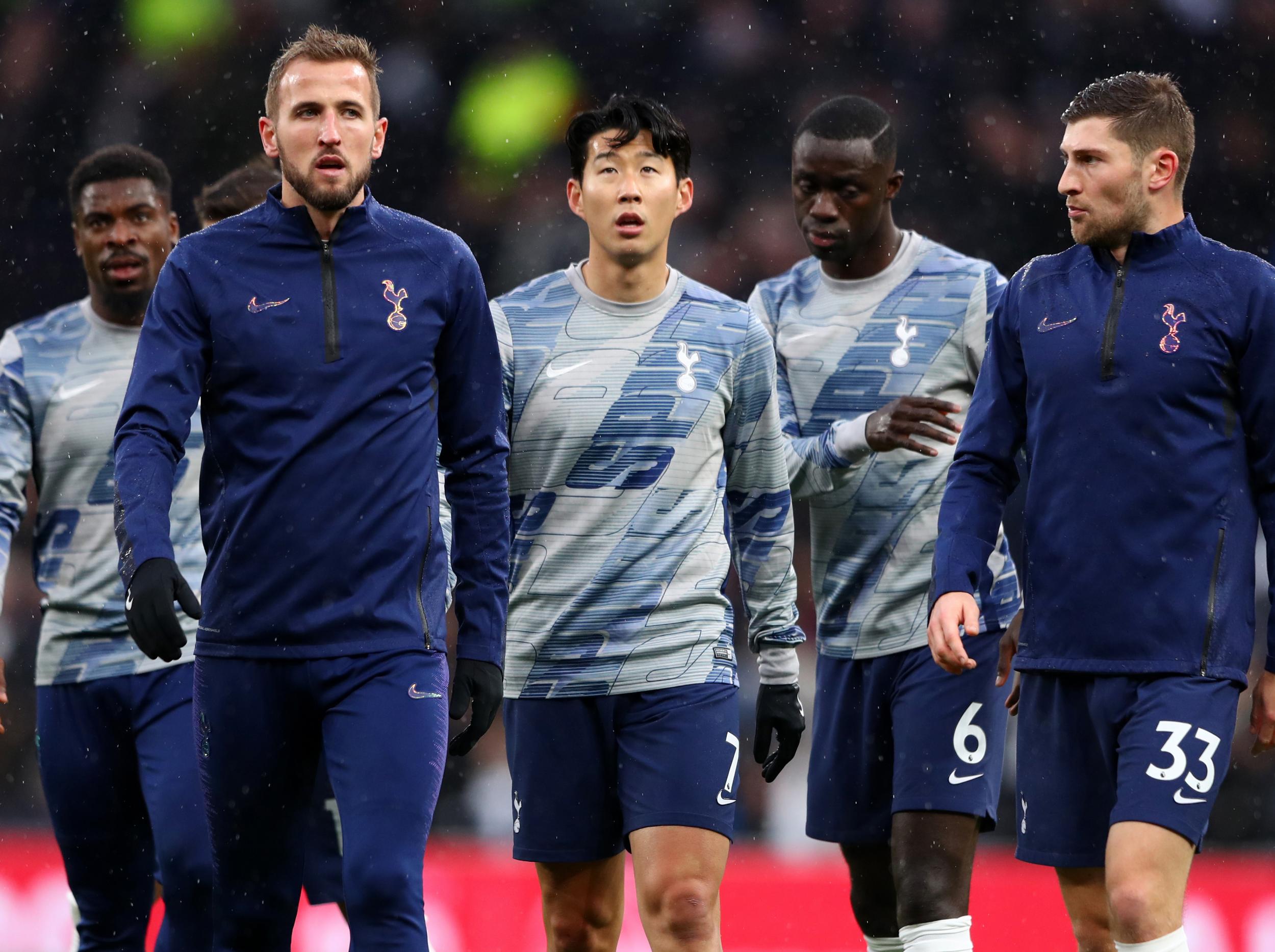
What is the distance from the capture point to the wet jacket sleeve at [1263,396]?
4137 millimetres

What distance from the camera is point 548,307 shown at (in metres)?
4.91

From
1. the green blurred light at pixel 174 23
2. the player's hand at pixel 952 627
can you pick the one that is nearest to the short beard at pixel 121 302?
the player's hand at pixel 952 627

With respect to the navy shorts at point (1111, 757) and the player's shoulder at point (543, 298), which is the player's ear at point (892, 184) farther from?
the navy shorts at point (1111, 757)

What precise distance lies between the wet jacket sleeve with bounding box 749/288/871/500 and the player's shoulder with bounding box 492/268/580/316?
1.67 ft

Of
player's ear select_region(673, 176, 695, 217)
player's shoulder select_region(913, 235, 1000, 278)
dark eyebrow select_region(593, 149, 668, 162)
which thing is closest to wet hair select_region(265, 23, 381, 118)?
dark eyebrow select_region(593, 149, 668, 162)

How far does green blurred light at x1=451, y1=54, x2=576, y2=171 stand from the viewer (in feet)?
38.6

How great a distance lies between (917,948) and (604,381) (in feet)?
5.34

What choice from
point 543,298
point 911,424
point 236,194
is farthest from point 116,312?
point 911,424

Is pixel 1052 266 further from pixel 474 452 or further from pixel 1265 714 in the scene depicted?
pixel 474 452

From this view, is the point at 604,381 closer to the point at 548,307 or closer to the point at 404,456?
the point at 548,307

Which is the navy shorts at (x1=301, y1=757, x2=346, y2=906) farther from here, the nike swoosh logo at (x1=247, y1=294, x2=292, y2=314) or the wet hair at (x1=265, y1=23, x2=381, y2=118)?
the wet hair at (x1=265, y1=23, x2=381, y2=118)

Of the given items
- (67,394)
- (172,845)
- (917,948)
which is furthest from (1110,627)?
(67,394)

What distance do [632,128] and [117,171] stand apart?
5.85 feet

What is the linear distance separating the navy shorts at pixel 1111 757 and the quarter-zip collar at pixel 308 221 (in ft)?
6.03
